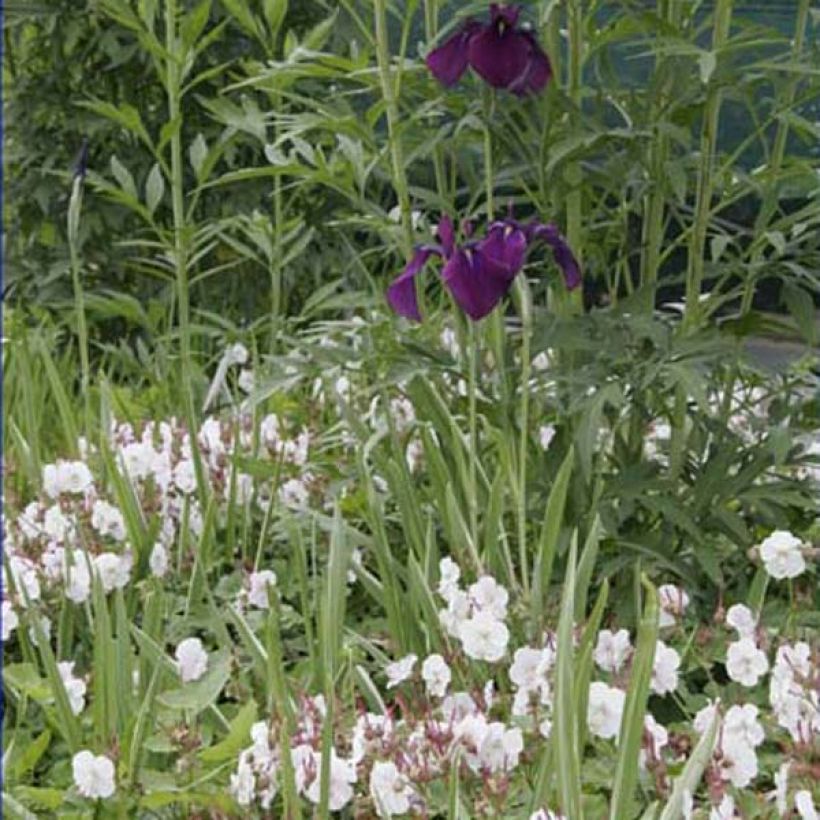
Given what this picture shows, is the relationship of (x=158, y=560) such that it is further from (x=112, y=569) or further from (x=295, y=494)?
(x=295, y=494)

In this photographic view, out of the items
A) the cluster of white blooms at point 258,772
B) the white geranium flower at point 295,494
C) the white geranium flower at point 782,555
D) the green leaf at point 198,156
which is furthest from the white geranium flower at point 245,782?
the green leaf at point 198,156

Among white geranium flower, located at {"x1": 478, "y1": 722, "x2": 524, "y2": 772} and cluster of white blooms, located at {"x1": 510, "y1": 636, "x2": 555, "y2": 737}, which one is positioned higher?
white geranium flower, located at {"x1": 478, "y1": 722, "x2": 524, "y2": 772}

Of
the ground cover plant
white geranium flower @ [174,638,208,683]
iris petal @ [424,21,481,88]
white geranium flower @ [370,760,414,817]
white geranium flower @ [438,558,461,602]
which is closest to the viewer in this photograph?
white geranium flower @ [370,760,414,817]

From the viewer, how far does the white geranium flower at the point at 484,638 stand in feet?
6.31

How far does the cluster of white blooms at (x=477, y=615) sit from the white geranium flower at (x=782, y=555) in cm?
31

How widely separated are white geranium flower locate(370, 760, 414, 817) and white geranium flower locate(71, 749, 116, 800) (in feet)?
0.90

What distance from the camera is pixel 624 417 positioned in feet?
8.30

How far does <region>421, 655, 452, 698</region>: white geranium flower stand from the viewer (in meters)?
1.89

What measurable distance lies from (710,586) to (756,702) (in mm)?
356

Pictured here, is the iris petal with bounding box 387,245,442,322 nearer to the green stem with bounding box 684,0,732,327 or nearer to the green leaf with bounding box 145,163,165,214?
the green stem with bounding box 684,0,732,327

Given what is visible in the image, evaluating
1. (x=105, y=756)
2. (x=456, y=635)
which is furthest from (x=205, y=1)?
(x=105, y=756)

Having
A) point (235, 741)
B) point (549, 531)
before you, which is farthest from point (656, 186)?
point (235, 741)

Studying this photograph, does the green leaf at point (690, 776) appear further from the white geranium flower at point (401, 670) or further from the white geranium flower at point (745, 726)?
the white geranium flower at point (401, 670)

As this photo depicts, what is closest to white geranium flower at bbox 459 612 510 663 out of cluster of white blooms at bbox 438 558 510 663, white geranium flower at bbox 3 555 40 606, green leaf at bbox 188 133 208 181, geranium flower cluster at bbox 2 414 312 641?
cluster of white blooms at bbox 438 558 510 663
